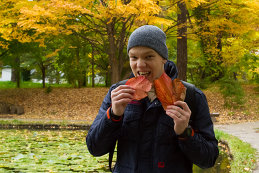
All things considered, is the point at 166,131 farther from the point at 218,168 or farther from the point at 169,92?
the point at 218,168

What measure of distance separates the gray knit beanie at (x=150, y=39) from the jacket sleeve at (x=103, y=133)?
43 cm

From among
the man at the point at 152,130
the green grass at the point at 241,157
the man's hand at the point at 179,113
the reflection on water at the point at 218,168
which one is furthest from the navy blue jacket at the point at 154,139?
the reflection on water at the point at 218,168

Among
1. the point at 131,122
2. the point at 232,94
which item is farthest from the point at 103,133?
the point at 232,94

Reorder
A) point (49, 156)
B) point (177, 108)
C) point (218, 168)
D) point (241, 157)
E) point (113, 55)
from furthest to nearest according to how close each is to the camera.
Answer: point (113, 55), point (49, 156), point (218, 168), point (241, 157), point (177, 108)

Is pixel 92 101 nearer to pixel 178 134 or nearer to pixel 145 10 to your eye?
pixel 145 10

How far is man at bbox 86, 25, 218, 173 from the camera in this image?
6.11ft

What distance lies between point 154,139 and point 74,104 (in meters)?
17.1

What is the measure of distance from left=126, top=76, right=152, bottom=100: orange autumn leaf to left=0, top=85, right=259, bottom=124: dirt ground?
12.8 m

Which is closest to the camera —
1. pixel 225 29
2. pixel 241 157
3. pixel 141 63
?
pixel 141 63

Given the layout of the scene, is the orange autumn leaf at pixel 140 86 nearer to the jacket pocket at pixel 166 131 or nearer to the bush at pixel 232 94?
the jacket pocket at pixel 166 131

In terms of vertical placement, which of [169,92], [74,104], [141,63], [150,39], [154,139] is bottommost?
[74,104]

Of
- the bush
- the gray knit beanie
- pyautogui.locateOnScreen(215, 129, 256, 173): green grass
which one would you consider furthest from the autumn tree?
the gray knit beanie

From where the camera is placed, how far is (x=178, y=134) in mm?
1790

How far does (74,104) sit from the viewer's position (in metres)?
18.7
